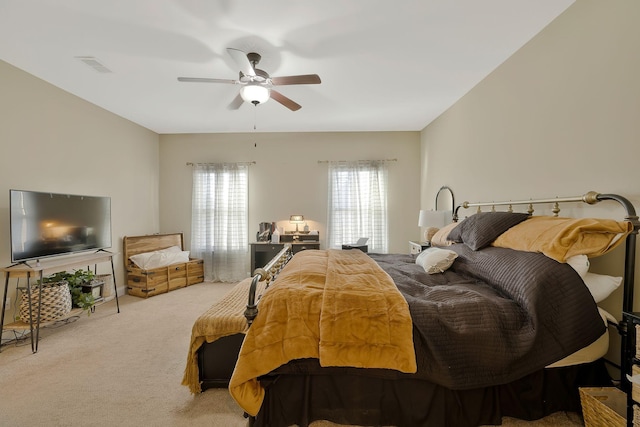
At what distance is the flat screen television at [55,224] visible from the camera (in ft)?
8.20

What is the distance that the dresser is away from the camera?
440cm

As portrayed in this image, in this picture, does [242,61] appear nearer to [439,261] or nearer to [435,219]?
[439,261]

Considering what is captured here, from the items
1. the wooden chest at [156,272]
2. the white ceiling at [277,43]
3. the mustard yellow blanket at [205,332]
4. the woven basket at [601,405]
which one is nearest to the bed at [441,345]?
the woven basket at [601,405]

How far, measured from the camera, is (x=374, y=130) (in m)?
4.69

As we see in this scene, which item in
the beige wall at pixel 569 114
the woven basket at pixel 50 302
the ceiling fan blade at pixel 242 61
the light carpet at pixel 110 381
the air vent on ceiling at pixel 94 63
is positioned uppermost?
the air vent on ceiling at pixel 94 63

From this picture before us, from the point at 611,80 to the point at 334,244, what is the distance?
3794 millimetres

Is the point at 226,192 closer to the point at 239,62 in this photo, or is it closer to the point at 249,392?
the point at 239,62

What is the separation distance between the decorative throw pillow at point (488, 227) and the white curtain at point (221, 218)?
12.2 feet

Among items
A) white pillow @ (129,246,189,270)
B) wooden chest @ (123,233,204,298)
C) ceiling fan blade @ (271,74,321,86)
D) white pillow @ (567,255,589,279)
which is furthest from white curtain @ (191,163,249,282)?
white pillow @ (567,255,589,279)

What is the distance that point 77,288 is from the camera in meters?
2.94

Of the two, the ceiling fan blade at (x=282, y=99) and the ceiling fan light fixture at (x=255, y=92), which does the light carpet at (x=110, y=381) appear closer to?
the ceiling fan light fixture at (x=255, y=92)

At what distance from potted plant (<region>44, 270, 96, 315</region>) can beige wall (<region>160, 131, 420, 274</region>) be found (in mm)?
1909

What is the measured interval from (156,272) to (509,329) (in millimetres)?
4371

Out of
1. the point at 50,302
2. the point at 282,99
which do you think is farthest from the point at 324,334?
the point at 50,302
